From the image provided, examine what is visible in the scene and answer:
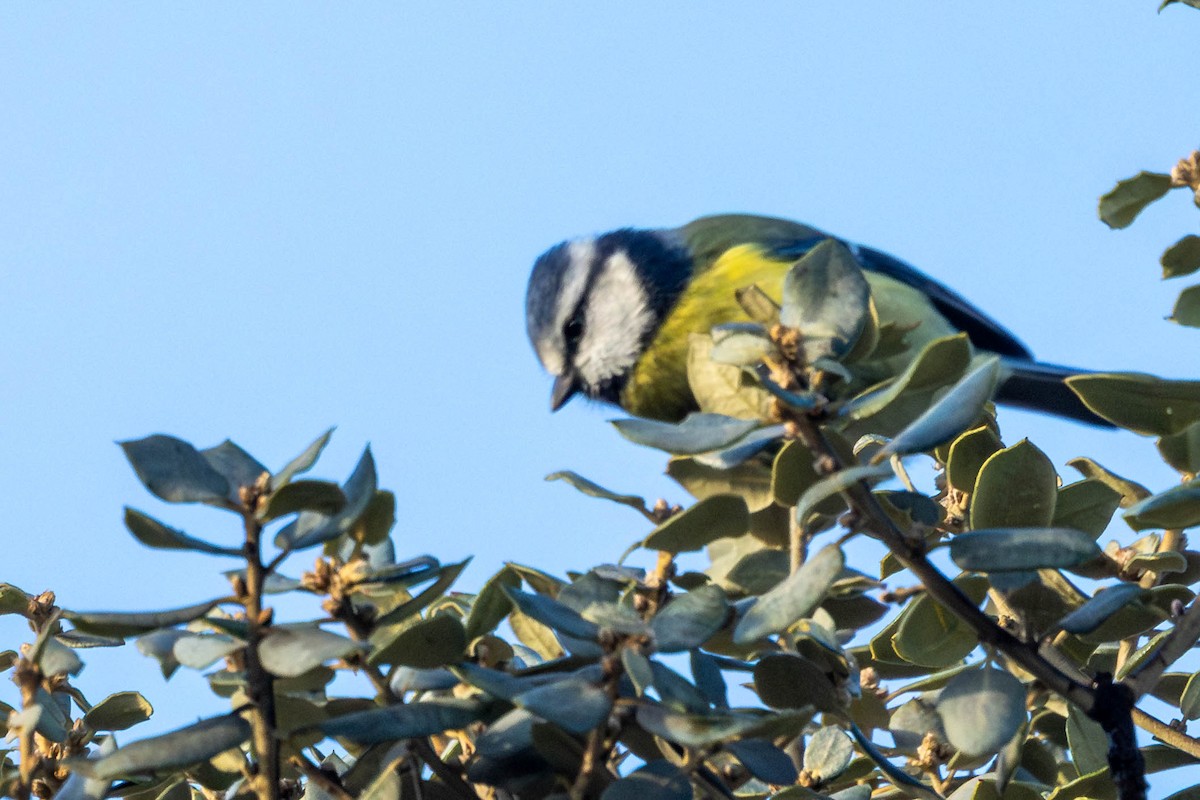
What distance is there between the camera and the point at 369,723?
922mm

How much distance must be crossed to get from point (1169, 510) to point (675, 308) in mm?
2687

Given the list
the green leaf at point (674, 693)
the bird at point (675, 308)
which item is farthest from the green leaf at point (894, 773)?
the bird at point (675, 308)

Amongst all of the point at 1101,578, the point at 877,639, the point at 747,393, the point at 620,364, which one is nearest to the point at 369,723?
the point at 747,393

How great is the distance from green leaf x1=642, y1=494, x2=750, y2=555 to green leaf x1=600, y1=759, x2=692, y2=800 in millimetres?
190

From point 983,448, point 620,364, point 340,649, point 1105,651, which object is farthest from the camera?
point 620,364

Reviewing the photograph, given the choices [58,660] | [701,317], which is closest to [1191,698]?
[58,660]

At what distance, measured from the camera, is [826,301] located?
104 cm

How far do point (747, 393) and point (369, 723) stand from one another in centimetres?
45

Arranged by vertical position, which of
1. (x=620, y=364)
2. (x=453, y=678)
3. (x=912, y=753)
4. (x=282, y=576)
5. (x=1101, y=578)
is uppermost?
(x=620, y=364)

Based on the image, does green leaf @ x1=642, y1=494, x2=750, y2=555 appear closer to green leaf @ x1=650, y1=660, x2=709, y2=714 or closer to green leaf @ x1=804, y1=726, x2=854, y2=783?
green leaf @ x1=650, y1=660, x2=709, y2=714

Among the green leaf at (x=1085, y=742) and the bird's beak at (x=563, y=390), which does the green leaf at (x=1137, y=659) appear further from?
the bird's beak at (x=563, y=390)

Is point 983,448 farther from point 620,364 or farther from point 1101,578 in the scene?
point 620,364

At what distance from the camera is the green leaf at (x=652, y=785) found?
0.93 meters

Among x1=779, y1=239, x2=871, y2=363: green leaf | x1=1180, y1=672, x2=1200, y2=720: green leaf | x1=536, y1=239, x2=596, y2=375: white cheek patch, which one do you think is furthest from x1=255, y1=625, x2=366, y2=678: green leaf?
x1=536, y1=239, x2=596, y2=375: white cheek patch
